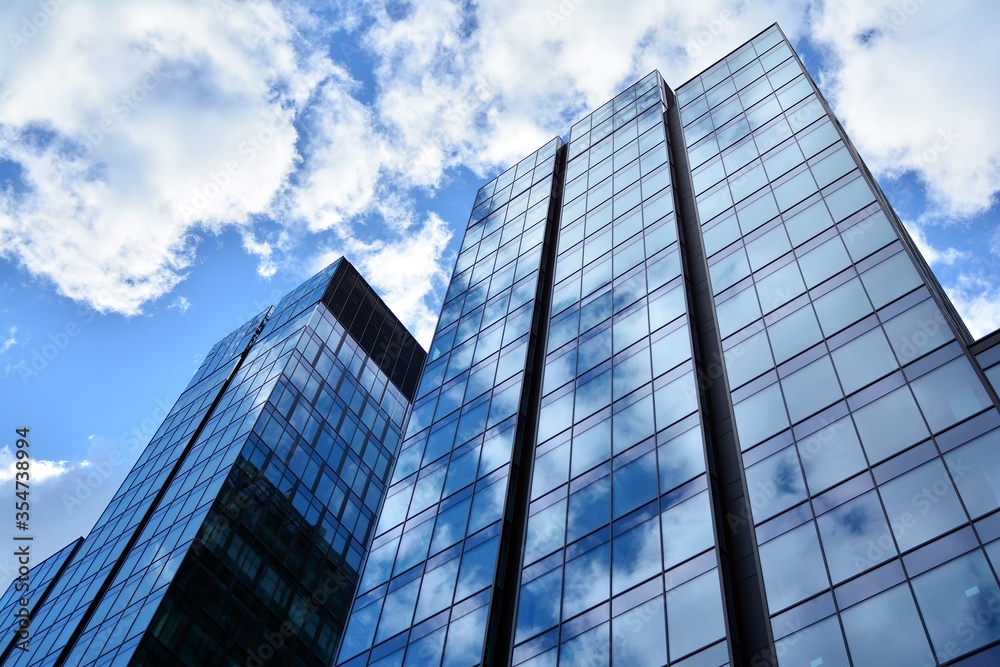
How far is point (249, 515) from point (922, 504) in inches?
1636

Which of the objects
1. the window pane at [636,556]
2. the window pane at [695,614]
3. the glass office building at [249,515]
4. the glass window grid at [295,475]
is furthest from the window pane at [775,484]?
the glass window grid at [295,475]

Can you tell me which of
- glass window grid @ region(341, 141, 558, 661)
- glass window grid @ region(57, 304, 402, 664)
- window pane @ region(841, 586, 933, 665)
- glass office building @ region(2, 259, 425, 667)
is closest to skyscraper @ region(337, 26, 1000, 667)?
window pane @ region(841, 586, 933, 665)

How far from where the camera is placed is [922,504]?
833 inches

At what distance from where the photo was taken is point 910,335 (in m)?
25.6

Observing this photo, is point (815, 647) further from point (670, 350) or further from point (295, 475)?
point (295, 475)

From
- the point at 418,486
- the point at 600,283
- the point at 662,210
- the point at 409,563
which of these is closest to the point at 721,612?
the point at 409,563

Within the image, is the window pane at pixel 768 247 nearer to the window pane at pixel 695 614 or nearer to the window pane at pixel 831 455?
the window pane at pixel 831 455

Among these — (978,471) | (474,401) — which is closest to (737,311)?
(978,471)

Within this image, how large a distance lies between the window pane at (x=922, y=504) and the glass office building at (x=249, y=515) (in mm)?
36177

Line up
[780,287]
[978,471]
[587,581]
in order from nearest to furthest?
[978,471]
[587,581]
[780,287]

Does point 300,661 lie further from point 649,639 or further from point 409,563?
point 649,639

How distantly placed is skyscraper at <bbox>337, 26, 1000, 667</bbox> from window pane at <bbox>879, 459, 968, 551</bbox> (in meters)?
0.06

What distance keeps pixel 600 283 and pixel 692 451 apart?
14.5 m

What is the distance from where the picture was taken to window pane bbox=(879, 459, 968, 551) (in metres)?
20.5
